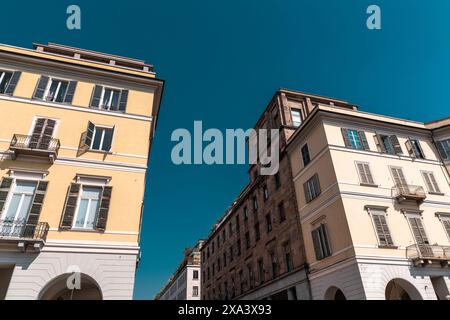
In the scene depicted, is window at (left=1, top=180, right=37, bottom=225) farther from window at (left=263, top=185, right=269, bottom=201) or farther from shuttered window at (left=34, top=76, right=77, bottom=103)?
window at (left=263, top=185, right=269, bottom=201)

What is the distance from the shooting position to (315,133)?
71.3 ft

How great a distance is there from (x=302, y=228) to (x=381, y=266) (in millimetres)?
6428

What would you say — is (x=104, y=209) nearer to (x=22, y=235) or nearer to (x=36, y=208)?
(x=36, y=208)

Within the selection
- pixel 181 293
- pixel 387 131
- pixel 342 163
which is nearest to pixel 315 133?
pixel 342 163

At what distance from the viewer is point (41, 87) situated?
1609cm

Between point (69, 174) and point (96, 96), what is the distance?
5.48 meters

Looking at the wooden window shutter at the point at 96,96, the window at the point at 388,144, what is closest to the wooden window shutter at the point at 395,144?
the window at the point at 388,144

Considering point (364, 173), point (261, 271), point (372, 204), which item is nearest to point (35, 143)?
point (372, 204)

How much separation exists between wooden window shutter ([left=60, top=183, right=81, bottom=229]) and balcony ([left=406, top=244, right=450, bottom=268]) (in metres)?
19.2

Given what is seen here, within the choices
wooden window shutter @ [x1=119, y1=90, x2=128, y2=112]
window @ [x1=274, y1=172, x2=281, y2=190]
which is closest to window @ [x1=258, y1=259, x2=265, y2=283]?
window @ [x1=274, y1=172, x2=281, y2=190]

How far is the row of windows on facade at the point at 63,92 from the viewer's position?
1576 cm

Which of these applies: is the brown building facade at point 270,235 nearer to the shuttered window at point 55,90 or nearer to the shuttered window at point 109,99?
the shuttered window at point 109,99
